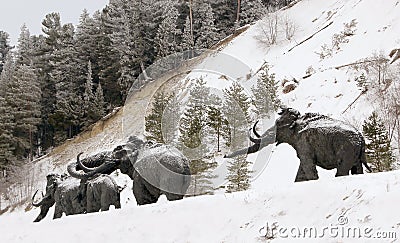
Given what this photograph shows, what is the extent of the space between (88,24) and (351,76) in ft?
→ 96.2

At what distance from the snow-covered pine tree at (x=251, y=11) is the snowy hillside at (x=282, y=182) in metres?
3.05

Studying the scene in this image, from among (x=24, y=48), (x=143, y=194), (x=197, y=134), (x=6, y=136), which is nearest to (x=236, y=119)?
(x=197, y=134)

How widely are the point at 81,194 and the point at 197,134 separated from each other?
509 inches

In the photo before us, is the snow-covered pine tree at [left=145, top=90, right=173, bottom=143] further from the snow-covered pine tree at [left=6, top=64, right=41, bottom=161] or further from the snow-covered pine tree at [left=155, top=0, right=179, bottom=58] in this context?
the snow-covered pine tree at [left=6, top=64, right=41, bottom=161]

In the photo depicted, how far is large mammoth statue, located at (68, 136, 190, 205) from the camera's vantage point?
10453 millimetres

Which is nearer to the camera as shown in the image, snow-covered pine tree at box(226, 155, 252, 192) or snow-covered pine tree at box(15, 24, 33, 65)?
snow-covered pine tree at box(226, 155, 252, 192)

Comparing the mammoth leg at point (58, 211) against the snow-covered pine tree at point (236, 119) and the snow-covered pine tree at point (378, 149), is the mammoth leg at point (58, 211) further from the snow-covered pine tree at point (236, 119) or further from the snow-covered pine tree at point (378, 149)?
the snow-covered pine tree at point (378, 149)

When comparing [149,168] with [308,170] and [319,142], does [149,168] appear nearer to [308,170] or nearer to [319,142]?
[308,170]

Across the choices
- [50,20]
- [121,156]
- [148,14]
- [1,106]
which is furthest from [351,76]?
[50,20]

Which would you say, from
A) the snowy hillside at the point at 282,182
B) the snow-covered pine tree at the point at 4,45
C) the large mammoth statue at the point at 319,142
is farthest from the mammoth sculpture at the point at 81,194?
the snow-covered pine tree at the point at 4,45

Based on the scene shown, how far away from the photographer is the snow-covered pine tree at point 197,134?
21416mm

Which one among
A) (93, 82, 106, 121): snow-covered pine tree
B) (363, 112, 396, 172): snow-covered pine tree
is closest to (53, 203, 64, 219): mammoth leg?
(363, 112, 396, 172): snow-covered pine tree

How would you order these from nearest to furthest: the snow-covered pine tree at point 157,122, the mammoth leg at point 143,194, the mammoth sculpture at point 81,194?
the mammoth leg at point 143,194 → the mammoth sculpture at point 81,194 → the snow-covered pine tree at point 157,122

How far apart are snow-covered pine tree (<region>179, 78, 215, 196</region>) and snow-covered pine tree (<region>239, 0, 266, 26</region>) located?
22.8 metres
